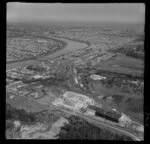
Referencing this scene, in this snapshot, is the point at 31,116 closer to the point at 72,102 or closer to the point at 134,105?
the point at 72,102

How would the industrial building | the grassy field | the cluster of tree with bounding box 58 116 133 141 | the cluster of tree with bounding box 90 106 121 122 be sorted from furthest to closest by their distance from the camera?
the grassy field → the industrial building → the cluster of tree with bounding box 90 106 121 122 → the cluster of tree with bounding box 58 116 133 141

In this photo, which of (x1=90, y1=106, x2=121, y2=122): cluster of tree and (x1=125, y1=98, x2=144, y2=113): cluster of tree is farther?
(x1=125, y1=98, x2=144, y2=113): cluster of tree

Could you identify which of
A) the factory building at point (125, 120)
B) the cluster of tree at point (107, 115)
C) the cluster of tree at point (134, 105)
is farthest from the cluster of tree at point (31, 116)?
the cluster of tree at point (134, 105)

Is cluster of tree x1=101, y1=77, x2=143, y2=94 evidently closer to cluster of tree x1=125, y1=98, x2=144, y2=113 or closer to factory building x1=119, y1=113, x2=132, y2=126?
cluster of tree x1=125, y1=98, x2=144, y2=113

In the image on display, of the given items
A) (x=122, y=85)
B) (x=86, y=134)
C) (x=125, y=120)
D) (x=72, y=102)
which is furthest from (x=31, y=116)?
(x=122, y=85)

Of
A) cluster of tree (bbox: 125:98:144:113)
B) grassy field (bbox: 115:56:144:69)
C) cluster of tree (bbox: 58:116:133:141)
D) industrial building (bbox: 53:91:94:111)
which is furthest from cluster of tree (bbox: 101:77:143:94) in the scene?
cluster of tree (bbox: 58:116:133:141)

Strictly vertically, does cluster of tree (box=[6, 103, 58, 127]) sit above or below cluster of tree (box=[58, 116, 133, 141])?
below

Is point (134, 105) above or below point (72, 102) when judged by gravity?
below

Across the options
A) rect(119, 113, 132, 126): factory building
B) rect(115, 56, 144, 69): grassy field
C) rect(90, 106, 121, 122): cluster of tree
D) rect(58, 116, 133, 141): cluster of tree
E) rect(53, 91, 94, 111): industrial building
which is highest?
rect(115, 56, 144, 69): grassy field
